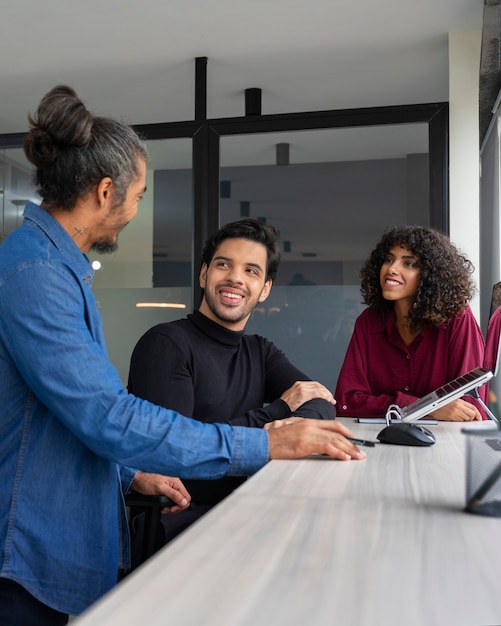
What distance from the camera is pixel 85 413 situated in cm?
120

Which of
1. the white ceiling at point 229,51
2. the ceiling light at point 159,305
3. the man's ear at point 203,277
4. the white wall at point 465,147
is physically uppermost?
the white ceiling at point 229,51

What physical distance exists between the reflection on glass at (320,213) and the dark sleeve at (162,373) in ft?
8.99

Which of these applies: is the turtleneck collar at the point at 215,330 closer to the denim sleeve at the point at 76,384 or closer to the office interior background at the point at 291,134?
the denim sleeve at the point at 76,384

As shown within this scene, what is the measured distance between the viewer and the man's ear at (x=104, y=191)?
4.59ft

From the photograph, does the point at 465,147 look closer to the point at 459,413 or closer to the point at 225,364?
the point at 459,413

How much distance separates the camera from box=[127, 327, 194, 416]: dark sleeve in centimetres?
211

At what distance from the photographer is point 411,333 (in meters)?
2.87

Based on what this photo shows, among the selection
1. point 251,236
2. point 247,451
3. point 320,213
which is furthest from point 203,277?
point 320,213

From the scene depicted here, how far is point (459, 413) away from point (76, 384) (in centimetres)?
155

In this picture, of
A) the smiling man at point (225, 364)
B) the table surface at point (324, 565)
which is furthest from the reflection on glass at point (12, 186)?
the table surface at point (324, 565)

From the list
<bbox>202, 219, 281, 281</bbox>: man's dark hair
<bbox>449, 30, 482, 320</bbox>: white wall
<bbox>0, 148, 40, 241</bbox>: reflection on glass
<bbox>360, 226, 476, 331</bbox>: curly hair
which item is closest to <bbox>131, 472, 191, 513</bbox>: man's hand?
<bbox>202, 219, 281, 281</bbox>: man's dark hair

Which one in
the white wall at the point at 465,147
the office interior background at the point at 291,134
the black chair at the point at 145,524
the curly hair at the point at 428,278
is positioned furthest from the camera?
the white wall at the point at 465,147

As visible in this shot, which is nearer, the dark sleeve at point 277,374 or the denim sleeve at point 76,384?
the denim sleeve at point 76,384

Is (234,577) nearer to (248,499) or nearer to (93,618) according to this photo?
(93,618)
